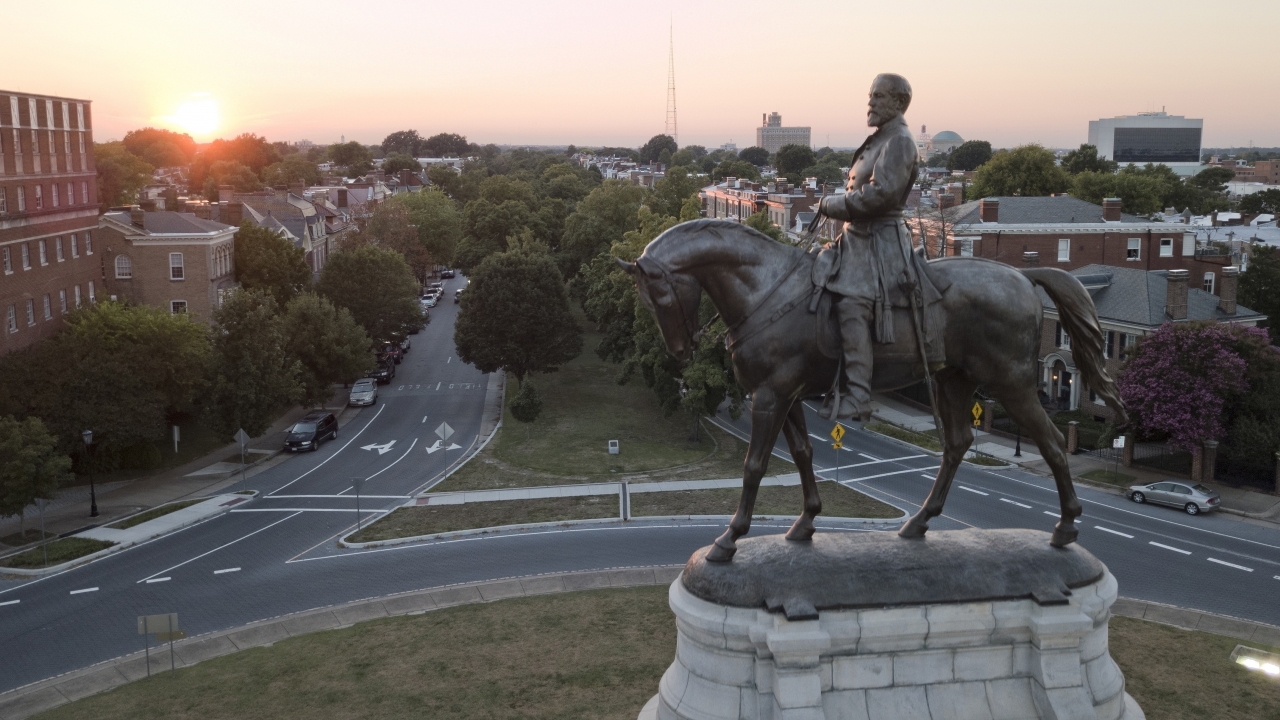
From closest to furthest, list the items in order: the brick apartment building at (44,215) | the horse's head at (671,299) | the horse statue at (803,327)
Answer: the horse's head at (671,299)
the horse statue at (803,327)
the brick apartment building at (44,215)

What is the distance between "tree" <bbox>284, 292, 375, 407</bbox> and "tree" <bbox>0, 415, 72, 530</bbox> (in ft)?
58.6

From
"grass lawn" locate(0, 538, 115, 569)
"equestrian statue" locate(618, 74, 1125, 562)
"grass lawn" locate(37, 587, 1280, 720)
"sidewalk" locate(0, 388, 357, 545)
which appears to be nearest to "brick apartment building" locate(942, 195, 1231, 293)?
"sidewalk" locate(0, 388, 357, 545)

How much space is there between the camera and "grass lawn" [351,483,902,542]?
1417 inches

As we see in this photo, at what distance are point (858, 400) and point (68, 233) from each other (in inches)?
2115

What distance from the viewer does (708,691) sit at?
14312 mm

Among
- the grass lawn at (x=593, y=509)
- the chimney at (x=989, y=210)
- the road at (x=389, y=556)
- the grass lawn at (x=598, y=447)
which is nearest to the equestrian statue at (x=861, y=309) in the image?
the road at (x=389, y=556)

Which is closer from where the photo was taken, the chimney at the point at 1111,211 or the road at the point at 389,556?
the road at the point at 389,556

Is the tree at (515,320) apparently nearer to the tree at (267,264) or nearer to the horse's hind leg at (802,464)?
the tree at (267,264)

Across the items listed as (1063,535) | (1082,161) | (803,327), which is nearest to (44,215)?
(803,327)

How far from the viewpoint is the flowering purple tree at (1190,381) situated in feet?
134

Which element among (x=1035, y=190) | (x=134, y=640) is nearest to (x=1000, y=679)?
(x=134, y=640)

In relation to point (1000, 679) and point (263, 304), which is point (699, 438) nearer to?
point (263, 304)

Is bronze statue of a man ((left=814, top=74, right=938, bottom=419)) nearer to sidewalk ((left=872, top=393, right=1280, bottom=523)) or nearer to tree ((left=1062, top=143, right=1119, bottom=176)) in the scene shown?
sidewalk ((left=872, top=393, right=1280, bottom=523))

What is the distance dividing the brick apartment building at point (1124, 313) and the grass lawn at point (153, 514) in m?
39.6
